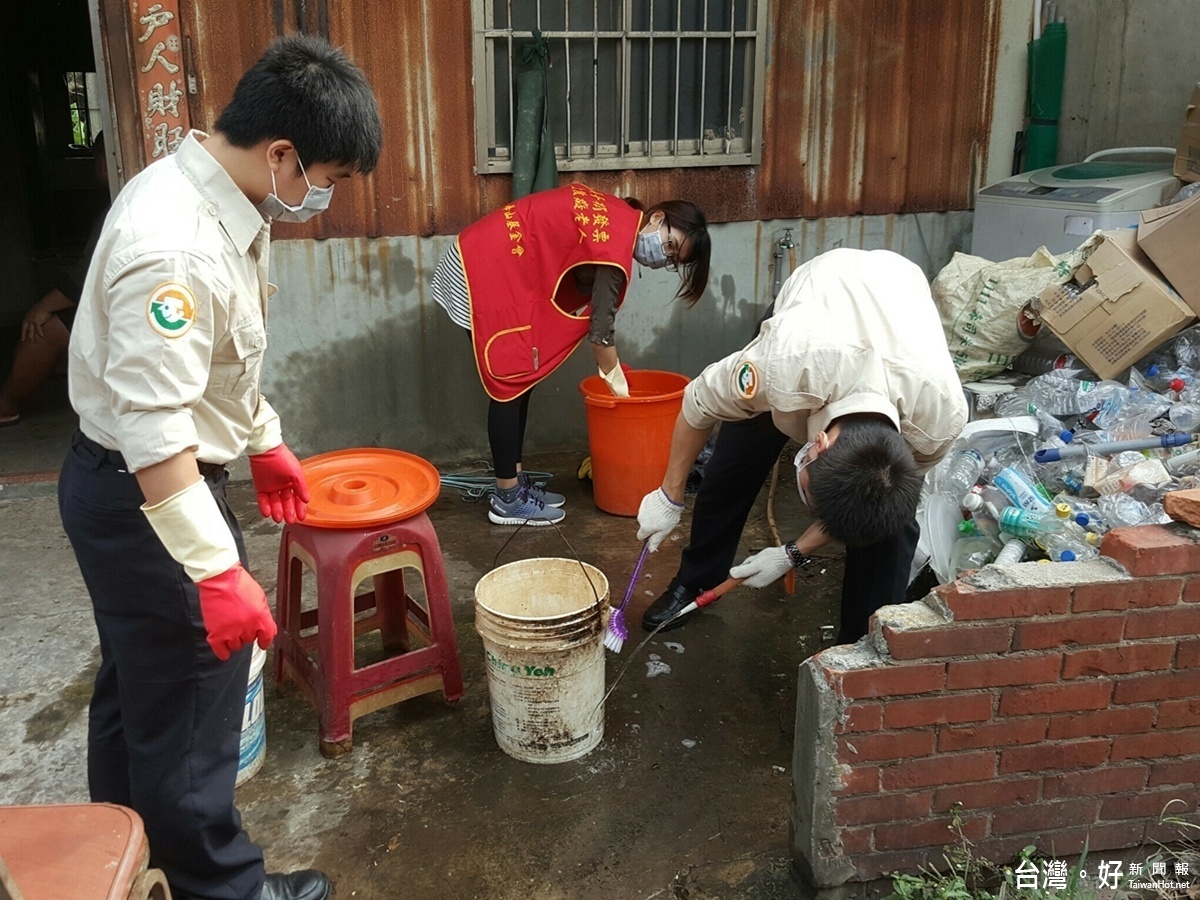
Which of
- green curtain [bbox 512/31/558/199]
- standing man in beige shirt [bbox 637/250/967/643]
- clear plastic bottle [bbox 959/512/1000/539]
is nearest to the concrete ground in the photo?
standing man in beige shirt [bbox 637/250/967/643]

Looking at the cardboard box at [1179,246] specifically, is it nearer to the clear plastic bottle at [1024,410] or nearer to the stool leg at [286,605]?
the clear plastic bottle at [1024,410]

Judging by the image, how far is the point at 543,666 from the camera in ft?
9.25

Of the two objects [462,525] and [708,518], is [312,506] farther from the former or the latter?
[462,525]

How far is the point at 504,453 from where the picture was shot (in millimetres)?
4656

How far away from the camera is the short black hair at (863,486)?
238cm

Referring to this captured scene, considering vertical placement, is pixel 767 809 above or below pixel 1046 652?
below

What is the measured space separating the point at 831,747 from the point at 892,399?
943 mm

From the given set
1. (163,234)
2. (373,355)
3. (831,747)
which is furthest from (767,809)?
(373,355)

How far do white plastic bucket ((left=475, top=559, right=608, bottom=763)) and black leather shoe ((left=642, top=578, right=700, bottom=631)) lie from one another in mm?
646

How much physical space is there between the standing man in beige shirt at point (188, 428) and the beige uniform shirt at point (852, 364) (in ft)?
4.06

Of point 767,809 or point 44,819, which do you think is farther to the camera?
point 767,809

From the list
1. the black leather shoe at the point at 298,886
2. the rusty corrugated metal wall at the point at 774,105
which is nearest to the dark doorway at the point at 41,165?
the rusty corrugated metal wall at the point at 774,105

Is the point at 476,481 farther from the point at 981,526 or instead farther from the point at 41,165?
the point at 41,165

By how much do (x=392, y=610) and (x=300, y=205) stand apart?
5.87ft
